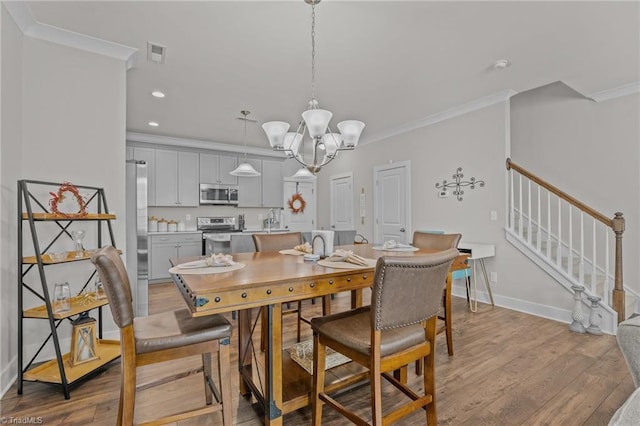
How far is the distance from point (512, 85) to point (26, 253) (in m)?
4.89

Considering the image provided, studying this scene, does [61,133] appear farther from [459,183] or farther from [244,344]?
[459,183]

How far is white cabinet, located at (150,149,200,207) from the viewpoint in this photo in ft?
18.5

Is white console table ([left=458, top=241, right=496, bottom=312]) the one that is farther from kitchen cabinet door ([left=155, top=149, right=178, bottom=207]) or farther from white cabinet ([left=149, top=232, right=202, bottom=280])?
kitchen cabinet door ([left=155, top=149, right=178, bottom=207])

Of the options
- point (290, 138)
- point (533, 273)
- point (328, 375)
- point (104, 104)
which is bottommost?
point (328, 375)

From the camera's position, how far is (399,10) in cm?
221

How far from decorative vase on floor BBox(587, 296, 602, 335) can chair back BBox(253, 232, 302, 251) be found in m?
2.91

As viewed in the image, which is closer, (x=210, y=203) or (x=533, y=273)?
(x=533, y=273)

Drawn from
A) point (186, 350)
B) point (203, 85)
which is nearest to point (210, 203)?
point (203, 85)

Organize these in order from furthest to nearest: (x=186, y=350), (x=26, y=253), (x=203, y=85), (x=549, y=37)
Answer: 1. (x=203, y=85)
2. (x=549, y=37)
3. (x=26, y=253)
4. (x=186, y=350)

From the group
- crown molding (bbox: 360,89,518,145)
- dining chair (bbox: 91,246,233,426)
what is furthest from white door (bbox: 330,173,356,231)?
dining chair (bbox: 91,246,233,426)

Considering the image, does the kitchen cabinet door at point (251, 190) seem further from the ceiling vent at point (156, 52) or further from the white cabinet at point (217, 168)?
the ceiling vent at point (156, 52)

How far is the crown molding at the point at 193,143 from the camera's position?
543 cm

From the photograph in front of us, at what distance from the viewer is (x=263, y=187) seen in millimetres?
6754

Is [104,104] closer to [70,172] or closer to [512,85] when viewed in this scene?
[70,172]
